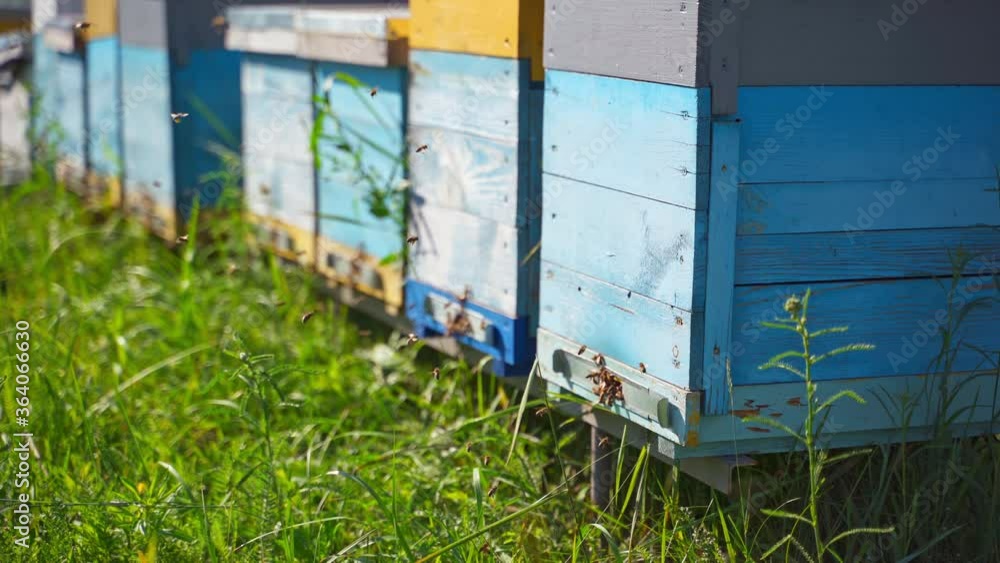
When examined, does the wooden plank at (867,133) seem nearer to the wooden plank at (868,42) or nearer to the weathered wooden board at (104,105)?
the wooden plank at (868,42)

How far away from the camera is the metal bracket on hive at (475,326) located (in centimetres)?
315

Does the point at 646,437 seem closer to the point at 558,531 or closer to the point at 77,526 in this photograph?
the point at 558,531

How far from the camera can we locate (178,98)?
198 inches

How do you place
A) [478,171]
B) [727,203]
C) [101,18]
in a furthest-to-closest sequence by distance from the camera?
[101,18]
[478,171]
[727,203]

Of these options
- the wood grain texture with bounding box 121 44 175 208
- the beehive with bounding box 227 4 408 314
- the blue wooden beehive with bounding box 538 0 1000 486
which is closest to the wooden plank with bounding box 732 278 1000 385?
the blue wooden beehive with bounding box 538 0 1000 486

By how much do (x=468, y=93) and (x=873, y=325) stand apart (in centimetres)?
125

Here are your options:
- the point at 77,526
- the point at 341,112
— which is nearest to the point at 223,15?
the point at 341,112

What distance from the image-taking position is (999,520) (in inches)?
104

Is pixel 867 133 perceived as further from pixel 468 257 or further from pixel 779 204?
pixel 468 257

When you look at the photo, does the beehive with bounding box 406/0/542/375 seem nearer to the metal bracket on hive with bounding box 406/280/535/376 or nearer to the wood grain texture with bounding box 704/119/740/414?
the metal bracket on hive with bounding box 406/280/535/376

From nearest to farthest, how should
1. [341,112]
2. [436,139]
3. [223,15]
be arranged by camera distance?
[436,139] < [341,112] < [223,15]

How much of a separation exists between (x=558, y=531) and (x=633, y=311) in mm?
709

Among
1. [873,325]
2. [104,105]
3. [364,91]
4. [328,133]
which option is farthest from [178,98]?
[873,325]

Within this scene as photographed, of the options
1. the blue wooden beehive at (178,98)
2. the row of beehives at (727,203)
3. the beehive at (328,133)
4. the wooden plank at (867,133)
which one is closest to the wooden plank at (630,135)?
the row of beehives at (727,203)
